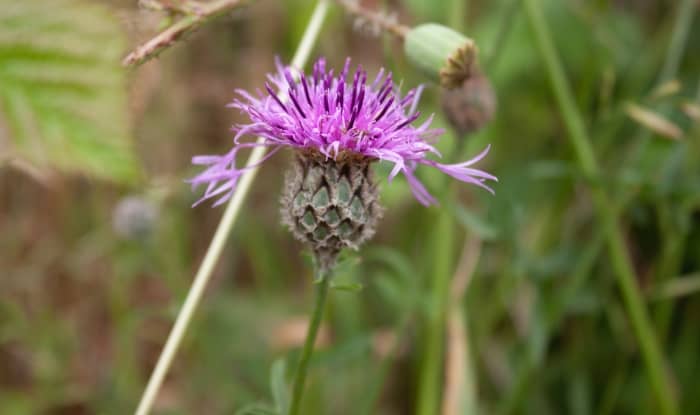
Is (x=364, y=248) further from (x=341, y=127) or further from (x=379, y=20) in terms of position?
(x=341, y=127)

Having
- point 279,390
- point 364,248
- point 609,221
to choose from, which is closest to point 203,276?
point 279,390

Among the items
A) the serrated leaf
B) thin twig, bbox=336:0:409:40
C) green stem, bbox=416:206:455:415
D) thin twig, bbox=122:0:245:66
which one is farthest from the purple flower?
green stem, bbox=416:206:455:415

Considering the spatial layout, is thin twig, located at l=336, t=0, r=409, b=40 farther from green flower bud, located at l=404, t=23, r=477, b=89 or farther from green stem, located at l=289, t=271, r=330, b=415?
green stem, located at l=289, t=271, r=330, b=415

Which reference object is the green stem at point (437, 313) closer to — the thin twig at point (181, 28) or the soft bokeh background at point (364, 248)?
the soft bokeh background at point (364, 248)

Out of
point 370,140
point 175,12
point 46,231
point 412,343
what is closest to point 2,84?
point 175,12

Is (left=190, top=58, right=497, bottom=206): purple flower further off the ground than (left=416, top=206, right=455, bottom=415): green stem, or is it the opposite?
(left=190, top=58, right=497, bottom=206): purple flower

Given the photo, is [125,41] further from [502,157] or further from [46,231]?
[502,157]

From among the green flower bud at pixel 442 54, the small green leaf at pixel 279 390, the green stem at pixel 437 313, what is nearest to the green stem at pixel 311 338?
the small green leaf at pixel 279 390
